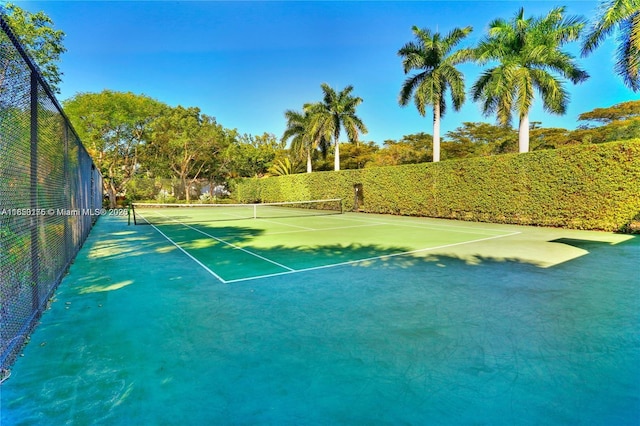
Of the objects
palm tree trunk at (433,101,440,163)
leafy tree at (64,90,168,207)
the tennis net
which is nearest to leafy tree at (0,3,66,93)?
the tennis net

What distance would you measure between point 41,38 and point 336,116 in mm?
16895

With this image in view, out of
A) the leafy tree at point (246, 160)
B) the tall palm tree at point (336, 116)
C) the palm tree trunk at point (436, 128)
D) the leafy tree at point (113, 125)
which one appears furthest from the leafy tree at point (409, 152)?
the leafy tree at point (113, 125)

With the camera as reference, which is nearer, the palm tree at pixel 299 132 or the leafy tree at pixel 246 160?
the palm tree at pixel 299 132

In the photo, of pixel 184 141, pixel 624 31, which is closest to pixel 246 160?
pixel 184 141

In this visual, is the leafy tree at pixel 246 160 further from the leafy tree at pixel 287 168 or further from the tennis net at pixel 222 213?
the tennis net at pixel 222 213

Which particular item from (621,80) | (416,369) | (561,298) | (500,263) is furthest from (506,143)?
(416,369)

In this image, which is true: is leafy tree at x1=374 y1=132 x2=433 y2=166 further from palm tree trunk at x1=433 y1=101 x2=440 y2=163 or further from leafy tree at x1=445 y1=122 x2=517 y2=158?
palm tree trunk at x1=433 y1=101 x2=440 y2=163

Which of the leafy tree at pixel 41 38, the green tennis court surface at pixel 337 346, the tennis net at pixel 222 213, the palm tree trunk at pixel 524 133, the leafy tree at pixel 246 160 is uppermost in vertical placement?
the leafy tree at pixel 41 38

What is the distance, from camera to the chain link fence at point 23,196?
2727 millimetres

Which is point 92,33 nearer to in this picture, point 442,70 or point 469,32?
point 442,70

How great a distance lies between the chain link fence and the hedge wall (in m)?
14.2

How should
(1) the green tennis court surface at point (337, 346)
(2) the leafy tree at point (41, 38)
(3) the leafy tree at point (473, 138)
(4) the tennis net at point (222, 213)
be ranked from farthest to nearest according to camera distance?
(3) the leafy tree at point (473, 138) < (4) the tennis net at point (222, 213) < (2) the leafy tree at point (41, 38) < (1) the green tennis court surface at point (337, 346)

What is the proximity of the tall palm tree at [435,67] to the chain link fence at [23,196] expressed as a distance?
1716 cm

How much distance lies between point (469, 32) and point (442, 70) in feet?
8.20
